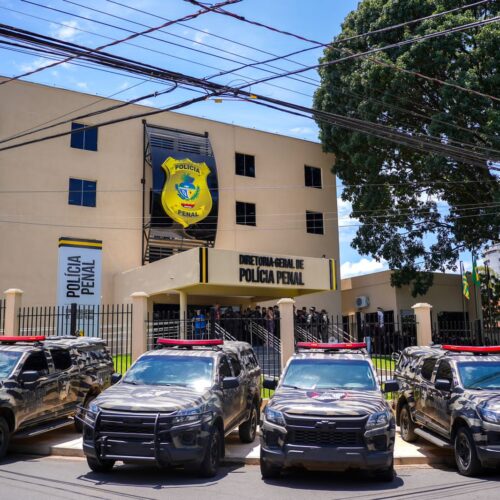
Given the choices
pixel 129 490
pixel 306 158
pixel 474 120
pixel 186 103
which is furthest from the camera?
pixel 306 158

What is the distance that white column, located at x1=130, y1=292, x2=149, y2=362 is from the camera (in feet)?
53.2

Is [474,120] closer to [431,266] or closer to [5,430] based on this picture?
[431,266]

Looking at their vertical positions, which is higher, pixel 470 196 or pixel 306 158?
pixel 306 158

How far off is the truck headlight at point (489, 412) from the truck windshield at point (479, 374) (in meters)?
0.84

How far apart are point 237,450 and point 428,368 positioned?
3.76 meters

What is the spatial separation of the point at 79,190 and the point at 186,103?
19089 mm

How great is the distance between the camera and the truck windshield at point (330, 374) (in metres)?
9.97

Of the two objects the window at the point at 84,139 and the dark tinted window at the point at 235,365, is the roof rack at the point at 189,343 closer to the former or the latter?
the dark tinted window at the point at 235,365

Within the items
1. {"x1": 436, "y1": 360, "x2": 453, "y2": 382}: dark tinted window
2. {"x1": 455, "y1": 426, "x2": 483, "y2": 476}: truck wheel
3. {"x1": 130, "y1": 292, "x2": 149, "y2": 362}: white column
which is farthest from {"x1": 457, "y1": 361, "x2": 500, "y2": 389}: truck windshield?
{"x1": 130, "y1": 292, "x2": 149, "y2": 362}: white column

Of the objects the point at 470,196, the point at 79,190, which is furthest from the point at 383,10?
the point at 79,190

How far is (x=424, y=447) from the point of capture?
1155 cm

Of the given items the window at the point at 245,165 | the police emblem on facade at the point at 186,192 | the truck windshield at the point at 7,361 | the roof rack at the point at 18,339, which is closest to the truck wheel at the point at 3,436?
the truck windshield at the point at 7,361

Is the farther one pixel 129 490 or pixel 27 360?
pixel 27 360

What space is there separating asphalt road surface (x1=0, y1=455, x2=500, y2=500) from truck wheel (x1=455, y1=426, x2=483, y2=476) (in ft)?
0.46
